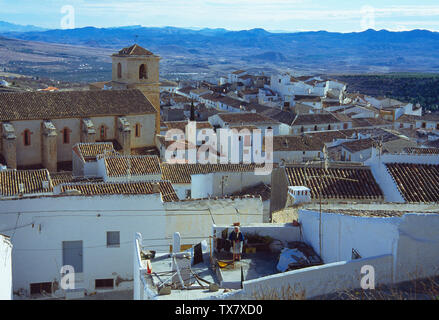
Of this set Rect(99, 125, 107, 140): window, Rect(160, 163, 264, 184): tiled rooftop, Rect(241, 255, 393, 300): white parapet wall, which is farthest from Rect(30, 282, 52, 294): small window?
Rect(99, 125, 107, 140): window

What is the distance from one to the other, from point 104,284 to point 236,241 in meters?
6.18

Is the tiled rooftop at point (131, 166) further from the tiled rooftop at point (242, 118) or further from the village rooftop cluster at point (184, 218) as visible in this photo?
the tiled rooftop at point (242, 118)

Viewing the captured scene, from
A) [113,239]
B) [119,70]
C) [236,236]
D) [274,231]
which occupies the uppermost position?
[119,70]

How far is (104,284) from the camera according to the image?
14609mm

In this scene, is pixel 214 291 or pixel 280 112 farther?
pixel 280 112

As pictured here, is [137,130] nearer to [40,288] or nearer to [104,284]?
[104,284]

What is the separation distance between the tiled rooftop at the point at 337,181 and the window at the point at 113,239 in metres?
4.87

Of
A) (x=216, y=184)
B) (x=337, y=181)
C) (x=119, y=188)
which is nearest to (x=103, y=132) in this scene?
(x=216, y=184)

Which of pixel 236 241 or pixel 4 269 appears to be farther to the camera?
pixel 4 269

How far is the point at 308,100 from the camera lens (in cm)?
6181

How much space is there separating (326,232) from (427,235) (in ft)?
7.13

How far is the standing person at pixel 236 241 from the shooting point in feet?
31.9

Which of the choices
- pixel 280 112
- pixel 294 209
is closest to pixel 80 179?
pixel 294 209
